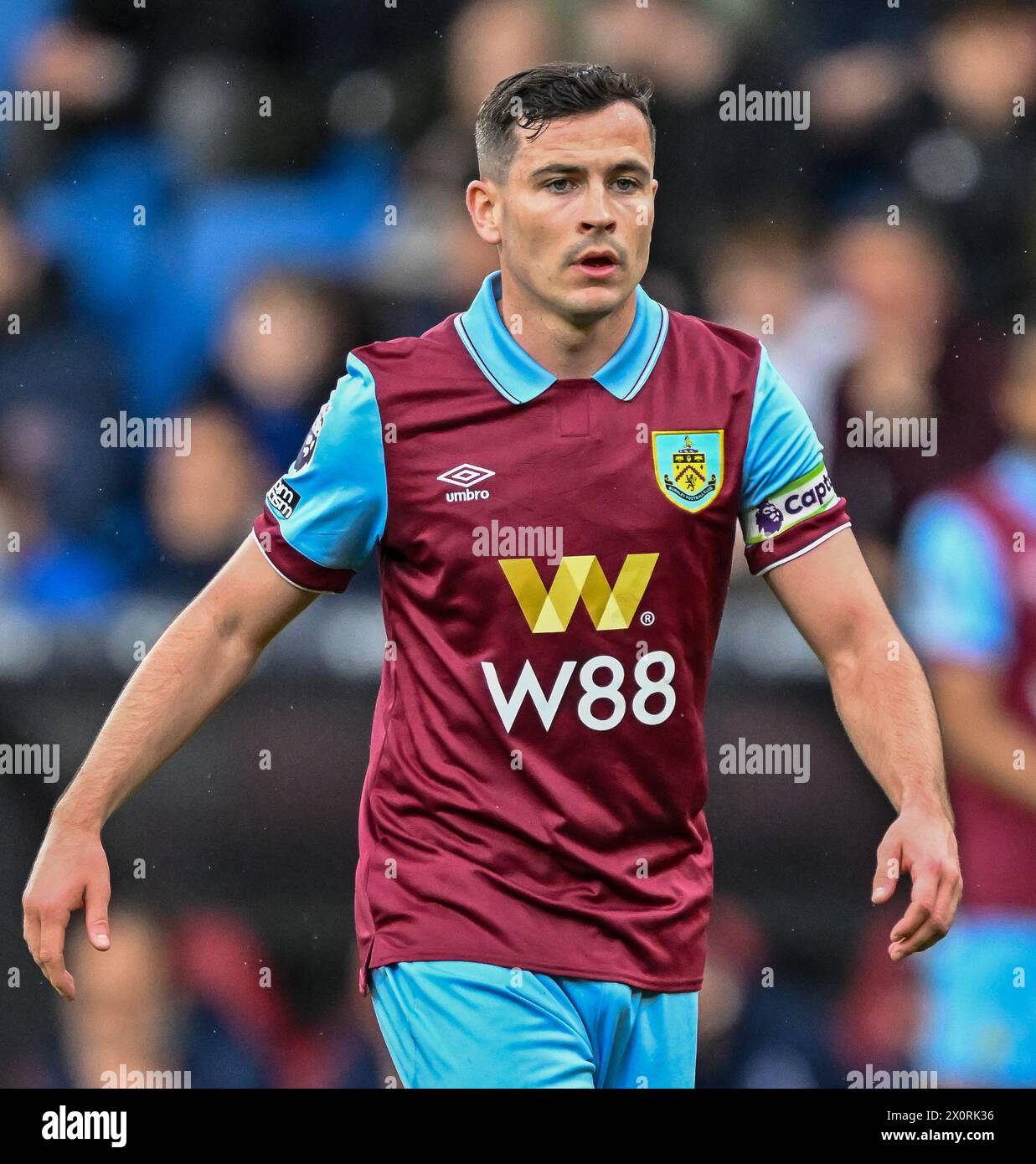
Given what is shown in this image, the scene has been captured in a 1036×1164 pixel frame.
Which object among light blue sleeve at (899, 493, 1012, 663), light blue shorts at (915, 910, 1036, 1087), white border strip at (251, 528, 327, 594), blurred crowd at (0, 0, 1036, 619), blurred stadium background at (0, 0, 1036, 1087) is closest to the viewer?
white border strip at (251, 528, 327, 594)

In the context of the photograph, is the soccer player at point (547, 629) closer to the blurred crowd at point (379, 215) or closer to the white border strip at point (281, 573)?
the white border strip at point (281, 573)

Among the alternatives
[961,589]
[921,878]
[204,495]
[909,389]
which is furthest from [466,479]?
[909,389]

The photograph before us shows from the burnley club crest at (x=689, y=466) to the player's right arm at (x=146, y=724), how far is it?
739mm

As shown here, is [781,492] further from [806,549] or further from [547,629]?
[547,629]

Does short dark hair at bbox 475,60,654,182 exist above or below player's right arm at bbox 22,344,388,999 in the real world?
above

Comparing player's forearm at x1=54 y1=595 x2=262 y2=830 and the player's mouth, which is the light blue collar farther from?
player's forearm at x1=54 y1=595 x2=262 y2=830

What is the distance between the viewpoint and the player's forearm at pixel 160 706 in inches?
144

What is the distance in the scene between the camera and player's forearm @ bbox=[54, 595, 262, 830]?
366cm

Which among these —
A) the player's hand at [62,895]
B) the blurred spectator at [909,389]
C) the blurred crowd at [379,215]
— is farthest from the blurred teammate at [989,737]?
the player's hand at [62,895]

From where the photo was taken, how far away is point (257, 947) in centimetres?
600

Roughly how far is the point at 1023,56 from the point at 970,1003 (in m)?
3.07

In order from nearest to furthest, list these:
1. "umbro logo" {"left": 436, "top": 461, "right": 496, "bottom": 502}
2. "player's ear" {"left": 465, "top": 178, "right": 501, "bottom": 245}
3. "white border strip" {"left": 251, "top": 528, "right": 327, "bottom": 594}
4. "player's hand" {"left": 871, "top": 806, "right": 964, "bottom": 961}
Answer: "player's hand" {"left": 871, "top": 806, "right": 964, "bottom": 961} → "umbro logo" {"left": 436, "top": 461, "right": 496, "bottom": 502} → "white border strip" {"left": 251, "top": 528, "right": 327, "bottom": 594} → "player's ear" {"left": 465, "top": 178, "right": 501, "bottom": 245}

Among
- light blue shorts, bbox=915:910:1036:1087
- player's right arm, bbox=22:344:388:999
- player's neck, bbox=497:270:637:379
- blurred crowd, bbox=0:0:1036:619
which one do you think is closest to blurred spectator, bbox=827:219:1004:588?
blurred crowd, bbox=0:0:1036:619

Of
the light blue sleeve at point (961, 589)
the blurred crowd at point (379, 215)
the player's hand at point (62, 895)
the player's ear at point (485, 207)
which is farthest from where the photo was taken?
the blurred crowd at point (379, 215)
